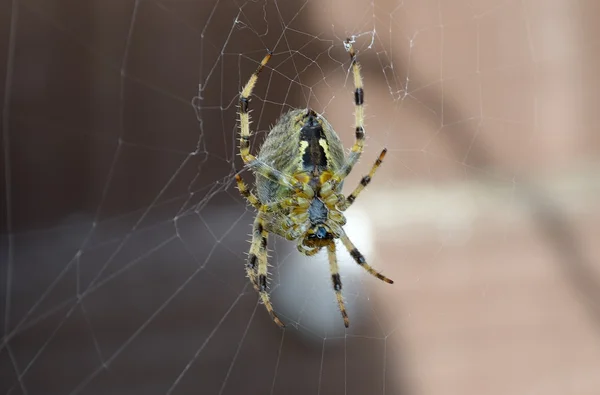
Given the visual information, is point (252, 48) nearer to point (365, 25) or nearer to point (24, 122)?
point (365, 25)

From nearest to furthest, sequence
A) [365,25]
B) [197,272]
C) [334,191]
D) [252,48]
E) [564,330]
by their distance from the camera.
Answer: [334,191] → [252,48] → [365,25] → [197,272] → [564,330]

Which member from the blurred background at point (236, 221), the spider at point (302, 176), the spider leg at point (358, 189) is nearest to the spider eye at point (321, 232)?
the spider at point (302, 176)

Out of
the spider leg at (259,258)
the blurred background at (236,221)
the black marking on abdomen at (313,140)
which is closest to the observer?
the black marking on abdomen at (313,140)

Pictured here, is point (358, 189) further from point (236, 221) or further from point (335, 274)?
point (236, 221)

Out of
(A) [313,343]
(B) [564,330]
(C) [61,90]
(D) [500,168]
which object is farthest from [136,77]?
(B) [564,330]

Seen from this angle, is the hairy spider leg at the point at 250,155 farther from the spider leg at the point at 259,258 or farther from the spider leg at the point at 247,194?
the spider leg at the point at 259,258

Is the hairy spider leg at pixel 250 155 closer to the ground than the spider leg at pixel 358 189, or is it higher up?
higher up
